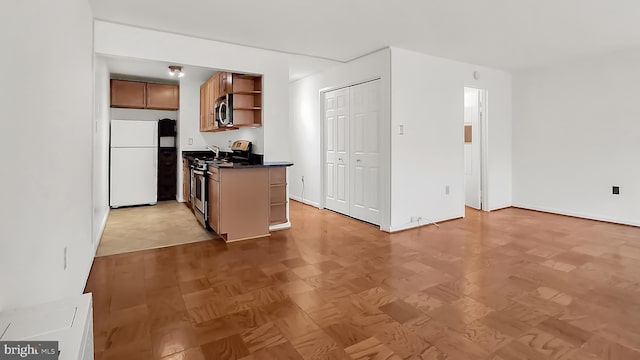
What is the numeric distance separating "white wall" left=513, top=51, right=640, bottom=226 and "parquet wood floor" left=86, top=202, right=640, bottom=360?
1.06m

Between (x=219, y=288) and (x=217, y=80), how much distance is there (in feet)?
11.3

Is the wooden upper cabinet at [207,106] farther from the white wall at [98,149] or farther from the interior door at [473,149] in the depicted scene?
the interior door at [473,149]

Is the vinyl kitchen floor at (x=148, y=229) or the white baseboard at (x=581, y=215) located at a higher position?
the white baseboard at (x=581, y=215)

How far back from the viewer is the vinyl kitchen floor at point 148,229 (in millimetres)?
3801

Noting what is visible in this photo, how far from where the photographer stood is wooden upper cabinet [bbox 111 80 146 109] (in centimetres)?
607

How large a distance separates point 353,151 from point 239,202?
194 centimetres

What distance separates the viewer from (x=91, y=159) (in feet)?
10.6

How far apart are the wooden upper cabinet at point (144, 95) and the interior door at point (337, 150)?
307 cm

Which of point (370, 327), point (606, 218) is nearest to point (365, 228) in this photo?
point (370, 327)

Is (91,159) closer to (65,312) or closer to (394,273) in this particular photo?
(65,312)

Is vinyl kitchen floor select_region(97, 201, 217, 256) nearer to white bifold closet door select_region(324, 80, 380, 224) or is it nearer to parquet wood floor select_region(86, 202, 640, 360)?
parquet wood floor select_region(86, 202, 640, 360)

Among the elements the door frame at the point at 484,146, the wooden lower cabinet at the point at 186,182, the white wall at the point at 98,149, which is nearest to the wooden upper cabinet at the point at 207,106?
the wooden lower cabinet at the point at 186,182

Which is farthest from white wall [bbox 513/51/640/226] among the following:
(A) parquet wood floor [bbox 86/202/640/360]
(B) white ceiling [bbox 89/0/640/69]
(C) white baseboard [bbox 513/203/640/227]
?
(A) parquet wood floor [bbox 86/202/640/360]

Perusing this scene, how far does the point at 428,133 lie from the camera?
4719 millimetres
